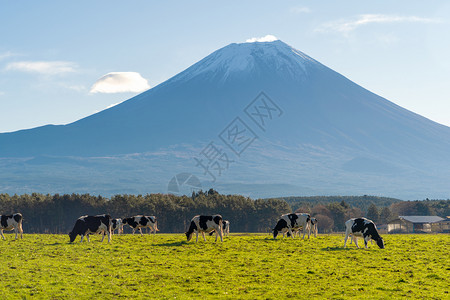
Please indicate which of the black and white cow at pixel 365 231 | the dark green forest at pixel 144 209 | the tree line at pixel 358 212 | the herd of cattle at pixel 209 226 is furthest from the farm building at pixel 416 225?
the black and white cow at pixel 365 231

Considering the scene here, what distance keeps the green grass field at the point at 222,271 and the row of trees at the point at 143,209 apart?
54.5 meters

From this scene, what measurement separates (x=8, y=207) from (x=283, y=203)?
1779 inches

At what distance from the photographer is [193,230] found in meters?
30.2

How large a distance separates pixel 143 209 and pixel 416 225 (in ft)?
155

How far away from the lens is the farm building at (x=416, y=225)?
9175 cm

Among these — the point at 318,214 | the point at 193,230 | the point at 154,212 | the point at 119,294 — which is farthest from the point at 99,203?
the point at 119,294

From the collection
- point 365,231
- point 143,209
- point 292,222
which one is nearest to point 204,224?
point 292,222

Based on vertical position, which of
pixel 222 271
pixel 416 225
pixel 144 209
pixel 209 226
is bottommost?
pixel 416 225

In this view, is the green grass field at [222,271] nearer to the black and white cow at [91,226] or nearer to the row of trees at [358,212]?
the black and white cow at [91,226]

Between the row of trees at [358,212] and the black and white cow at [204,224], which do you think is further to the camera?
the row of trees at [358,212]

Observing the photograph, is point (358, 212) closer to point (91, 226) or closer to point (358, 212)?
point (358, 212)

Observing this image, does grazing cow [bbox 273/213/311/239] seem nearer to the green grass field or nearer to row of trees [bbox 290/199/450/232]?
the green grass field

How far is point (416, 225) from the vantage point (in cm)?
9200

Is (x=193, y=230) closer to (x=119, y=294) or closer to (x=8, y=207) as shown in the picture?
(x=119, y=294)
